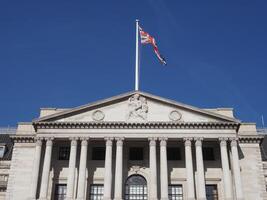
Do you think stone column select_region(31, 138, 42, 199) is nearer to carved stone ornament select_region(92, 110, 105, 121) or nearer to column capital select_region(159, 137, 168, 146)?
carved stone ornament select_region(92, 110, 105, 121)

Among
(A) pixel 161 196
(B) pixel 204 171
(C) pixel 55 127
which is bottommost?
(A) pixel 161 196

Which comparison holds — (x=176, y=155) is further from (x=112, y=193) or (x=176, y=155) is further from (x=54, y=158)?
(x=54, y=158)

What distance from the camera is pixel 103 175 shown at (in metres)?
54.9

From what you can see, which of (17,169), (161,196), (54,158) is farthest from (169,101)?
(17,169)

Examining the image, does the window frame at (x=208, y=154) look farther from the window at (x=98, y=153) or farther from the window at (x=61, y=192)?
the window at (x=61, y=192)

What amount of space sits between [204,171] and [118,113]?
42.8ft

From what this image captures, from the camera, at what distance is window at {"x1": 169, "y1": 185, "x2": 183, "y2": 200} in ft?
177

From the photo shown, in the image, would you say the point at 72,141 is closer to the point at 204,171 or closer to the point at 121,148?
the point at 121,148

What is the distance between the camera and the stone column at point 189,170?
51.4m

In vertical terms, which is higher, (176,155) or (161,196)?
(176,155)

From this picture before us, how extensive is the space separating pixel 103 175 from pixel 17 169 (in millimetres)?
11429

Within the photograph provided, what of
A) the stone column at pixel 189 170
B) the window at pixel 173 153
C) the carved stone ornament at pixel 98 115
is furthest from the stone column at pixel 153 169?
the carved stone ornament at pixel 98 115

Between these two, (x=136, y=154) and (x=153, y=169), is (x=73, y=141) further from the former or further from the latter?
(x=153, y=169)

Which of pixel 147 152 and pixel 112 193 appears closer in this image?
pixel 112 193
